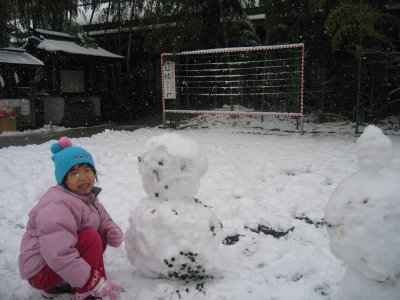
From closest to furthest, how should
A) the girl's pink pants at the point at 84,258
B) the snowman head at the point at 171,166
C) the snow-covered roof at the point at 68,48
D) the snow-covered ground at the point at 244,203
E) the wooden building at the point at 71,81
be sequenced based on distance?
the girl's pink pants at the point at 84,258
the snowman head at the point at 171,166
the snow-covered ground at the point at 244,203
the snow-covered roof at the point at 68,48
the wooden building at the point at 71,81

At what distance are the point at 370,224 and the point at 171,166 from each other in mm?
1177

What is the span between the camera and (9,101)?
10445 millimetres

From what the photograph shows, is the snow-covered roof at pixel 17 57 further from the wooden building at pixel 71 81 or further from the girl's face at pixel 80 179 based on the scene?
the girl's face at pixel 80 179

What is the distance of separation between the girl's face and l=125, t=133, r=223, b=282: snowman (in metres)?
0.35

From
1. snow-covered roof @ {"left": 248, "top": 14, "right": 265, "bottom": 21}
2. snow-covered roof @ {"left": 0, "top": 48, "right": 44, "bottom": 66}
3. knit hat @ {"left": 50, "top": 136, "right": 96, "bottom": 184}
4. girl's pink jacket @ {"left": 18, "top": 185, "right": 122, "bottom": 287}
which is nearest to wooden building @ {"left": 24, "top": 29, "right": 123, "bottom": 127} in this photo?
snow-covered roof @ {"left": 0, "top": 48, "right": 44, "bottom": 66}

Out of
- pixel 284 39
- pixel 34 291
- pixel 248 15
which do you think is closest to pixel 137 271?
pixel 34 291

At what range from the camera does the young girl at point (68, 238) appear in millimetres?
2090

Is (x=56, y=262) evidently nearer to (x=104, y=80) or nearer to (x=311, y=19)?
(x=311, y=19)

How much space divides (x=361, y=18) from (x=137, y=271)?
22.5 feet

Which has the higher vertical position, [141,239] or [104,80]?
[104,80]

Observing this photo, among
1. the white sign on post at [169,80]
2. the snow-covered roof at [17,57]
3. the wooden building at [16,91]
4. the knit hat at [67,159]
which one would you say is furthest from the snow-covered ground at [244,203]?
the snow-covered roof at [17,57]

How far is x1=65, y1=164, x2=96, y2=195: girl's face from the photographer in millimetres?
2389

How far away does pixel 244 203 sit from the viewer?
13.5ft

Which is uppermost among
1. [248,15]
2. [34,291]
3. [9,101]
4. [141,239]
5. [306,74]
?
[248,15]
